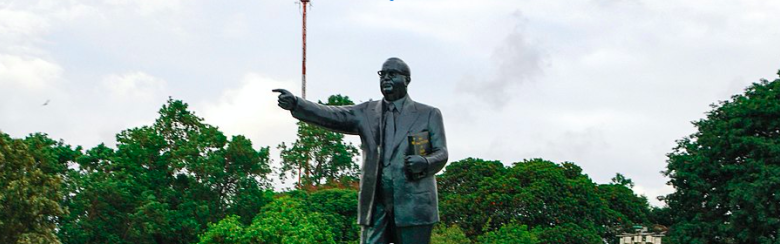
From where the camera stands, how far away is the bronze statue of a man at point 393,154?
1107 cm

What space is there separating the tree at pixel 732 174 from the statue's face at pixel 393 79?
89.7 feet

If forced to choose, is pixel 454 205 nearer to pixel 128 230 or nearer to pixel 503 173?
pixel 503 173

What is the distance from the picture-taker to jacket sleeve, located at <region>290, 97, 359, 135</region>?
11.2 metres

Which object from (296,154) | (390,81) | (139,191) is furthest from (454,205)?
(390,81)

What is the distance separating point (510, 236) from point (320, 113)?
3215 cm

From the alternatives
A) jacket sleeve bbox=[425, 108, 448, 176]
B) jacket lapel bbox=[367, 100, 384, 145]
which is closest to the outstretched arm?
jacket lapel bbox=[367, 100, 384, 145]

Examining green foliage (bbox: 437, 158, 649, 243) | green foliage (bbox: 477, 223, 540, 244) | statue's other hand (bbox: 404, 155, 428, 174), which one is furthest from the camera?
green foliage (bbox: 437, 158, 649, 243)

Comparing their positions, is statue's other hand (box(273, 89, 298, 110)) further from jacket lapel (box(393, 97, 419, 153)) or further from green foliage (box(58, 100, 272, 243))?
green foliage (box(58, 100, 272, 243))

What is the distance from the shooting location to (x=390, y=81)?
37.4 ft

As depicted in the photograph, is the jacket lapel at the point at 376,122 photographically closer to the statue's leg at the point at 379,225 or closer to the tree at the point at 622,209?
the statue's leg at the point at 379,225

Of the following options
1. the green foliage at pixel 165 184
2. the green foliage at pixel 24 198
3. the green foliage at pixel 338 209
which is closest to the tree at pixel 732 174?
the green foliage at pixel 338 209

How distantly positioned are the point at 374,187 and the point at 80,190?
110 ft

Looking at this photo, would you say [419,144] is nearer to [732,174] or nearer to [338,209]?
[732,174]

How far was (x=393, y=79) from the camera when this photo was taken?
1138 cm
